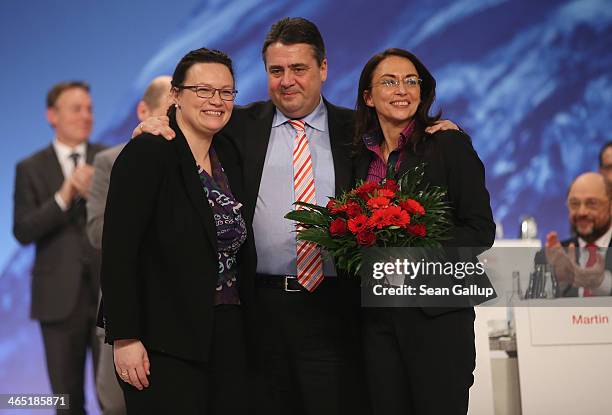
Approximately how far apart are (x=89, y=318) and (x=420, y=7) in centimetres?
304

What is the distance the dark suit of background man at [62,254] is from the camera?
18.6 ft

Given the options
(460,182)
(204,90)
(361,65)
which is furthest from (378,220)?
(361,65)

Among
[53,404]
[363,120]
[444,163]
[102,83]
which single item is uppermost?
[102,83]

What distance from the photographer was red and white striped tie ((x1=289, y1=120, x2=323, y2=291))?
3.42m

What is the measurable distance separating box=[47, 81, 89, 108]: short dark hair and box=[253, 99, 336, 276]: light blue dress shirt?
2.99 meters

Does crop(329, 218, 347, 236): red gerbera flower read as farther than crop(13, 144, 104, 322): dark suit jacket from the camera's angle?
No

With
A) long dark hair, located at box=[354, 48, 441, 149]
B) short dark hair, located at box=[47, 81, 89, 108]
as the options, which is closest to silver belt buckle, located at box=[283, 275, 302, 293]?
long dark hair, located at box=[354, 48, 441, 149]

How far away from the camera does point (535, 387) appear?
4.07 meters

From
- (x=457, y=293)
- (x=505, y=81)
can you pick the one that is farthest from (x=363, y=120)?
(x=505, y=81)

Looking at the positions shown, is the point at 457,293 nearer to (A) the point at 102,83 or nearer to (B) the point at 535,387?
(B) the point at 535,387

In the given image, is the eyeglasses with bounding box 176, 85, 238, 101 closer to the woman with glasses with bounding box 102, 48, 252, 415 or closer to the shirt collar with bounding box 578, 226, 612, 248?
the woman with glasses with bounding box 102, 48, 252, 415

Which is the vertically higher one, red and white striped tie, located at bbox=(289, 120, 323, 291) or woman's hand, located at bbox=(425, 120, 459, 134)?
woman's hand, located at bbox=(425, 120, 459, 134)

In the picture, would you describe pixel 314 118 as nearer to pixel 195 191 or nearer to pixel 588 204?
pixel 195 191

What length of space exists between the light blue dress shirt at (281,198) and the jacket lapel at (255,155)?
35 millimetres
